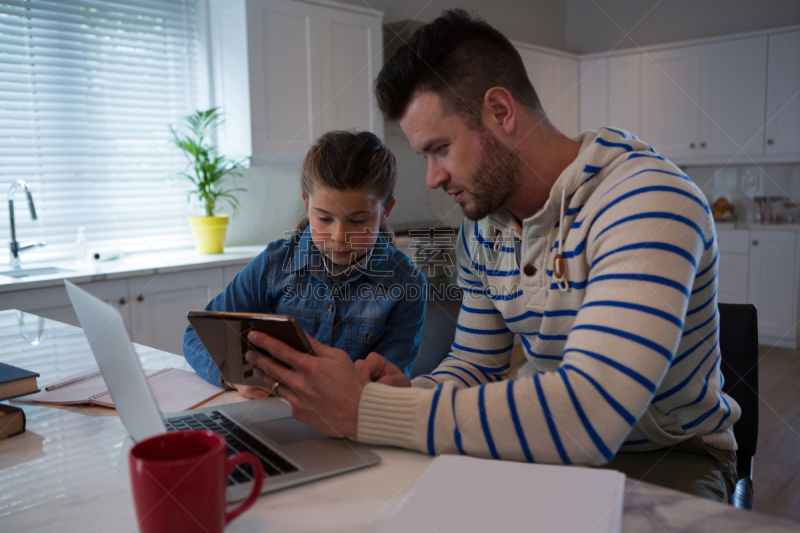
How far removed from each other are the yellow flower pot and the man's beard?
2.23m

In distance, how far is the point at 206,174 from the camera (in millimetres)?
3064

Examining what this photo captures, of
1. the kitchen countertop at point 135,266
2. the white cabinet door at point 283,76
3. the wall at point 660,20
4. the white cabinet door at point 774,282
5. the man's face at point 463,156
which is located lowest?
the white cabinet door at point 774,282

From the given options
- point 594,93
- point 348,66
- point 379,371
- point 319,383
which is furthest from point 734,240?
point 319,383

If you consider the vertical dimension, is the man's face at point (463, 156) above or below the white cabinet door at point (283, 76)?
below

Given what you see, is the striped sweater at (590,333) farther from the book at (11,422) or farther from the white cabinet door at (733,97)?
the white cabinet door at (733,97)

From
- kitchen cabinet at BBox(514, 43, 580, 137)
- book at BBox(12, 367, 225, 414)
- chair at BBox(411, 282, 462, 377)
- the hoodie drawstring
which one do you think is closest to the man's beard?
the hoodie drawstring

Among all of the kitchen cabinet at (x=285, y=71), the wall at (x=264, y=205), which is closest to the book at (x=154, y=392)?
the kitchen cabinet at (x=285, y=71)

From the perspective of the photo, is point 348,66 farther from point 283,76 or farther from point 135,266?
point 135,266

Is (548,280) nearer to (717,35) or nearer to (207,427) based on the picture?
(207,427)

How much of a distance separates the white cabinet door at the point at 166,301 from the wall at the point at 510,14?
222 cm

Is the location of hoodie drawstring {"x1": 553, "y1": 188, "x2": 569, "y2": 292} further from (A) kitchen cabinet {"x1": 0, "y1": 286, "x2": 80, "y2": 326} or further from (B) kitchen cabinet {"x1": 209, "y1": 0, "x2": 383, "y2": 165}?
(B) kitchen cabinet {"x1": 209, "y1": 0, "x2": 383, "y2": 165}

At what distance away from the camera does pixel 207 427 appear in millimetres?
799

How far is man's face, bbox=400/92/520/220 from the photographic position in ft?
3.64

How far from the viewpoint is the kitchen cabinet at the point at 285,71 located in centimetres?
306
